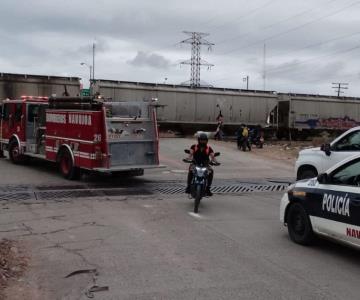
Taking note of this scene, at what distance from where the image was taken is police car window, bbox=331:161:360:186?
281 inches

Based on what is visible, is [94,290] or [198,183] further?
[198,183]

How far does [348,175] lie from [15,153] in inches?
582

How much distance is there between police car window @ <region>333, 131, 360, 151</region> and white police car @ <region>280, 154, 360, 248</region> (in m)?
4.32

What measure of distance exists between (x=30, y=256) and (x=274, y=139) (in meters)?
38.0

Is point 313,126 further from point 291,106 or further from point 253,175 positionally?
point 253,175

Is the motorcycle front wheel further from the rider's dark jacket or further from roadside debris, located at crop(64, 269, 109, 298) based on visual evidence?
roadside debris, located at crop(64, 269, 109, 298)

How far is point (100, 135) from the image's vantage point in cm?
1461

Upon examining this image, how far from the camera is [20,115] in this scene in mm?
19453

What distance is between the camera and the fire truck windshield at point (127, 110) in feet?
48.9

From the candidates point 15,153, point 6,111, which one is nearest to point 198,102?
point 6,111

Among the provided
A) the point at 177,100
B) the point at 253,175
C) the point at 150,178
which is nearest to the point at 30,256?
the point at 150,178

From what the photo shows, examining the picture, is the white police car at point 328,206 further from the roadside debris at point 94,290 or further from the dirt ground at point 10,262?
the dirt ground at point 10,262

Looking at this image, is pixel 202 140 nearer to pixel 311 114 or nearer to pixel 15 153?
pixel 15 153

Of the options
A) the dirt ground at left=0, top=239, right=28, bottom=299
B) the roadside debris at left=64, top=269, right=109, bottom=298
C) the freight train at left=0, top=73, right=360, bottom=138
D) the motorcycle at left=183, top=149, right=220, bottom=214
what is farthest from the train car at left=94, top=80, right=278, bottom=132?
the roadside debris at left=64, top=269, right=109, bottom=298
